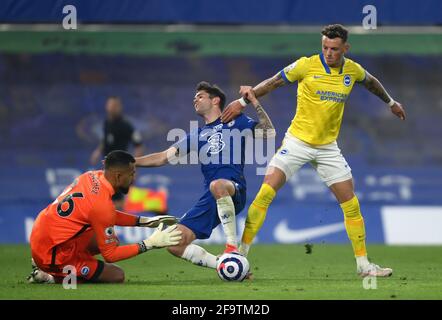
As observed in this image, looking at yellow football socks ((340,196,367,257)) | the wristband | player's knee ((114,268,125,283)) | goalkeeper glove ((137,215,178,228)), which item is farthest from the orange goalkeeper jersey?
yellow football socks ((340,196,367,257))

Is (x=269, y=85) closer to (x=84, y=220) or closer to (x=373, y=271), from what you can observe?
(x=373, y=271)

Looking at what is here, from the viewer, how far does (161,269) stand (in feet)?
33.8

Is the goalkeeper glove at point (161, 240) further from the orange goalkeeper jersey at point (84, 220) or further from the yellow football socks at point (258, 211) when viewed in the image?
the yellow football socks at point (258, 211)

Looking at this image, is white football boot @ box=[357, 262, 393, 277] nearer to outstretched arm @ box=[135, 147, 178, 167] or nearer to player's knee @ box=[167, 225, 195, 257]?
player's knee @ box=[167, 225, 195, 257]

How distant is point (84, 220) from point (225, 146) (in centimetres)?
175

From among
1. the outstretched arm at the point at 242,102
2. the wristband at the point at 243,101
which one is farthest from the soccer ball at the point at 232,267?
the wristband at the point at 243,101

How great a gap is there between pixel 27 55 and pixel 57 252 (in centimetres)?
841

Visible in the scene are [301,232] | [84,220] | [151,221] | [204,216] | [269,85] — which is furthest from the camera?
[301,232]

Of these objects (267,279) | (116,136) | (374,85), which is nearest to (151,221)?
(267,279)

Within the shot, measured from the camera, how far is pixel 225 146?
9.20m

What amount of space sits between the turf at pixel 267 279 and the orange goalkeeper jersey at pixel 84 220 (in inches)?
12.6

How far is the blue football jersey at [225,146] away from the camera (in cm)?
919

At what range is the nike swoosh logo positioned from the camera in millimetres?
14305

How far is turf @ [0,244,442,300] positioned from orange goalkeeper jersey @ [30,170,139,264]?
0.32 meters
